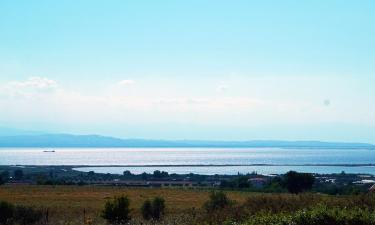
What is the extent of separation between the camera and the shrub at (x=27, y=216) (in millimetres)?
20578

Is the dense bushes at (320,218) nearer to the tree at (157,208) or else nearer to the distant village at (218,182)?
the tree at (157,208)

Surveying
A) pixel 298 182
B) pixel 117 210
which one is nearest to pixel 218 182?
pixel 298 182

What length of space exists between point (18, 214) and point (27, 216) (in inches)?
18.0

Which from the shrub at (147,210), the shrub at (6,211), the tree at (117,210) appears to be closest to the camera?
the tree at (117,210)

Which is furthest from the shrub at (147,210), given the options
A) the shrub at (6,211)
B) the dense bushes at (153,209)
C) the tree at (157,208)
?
the shrub at (6,211)

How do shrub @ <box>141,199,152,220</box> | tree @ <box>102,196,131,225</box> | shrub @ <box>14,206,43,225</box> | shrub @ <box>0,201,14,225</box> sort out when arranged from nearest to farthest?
shrub @ <box>14,206,43,225</box>
tree @ <box>102,196,131,225</box>
shrub @ <box>0,201,14,225</box>
shrub @ <box>141,199,152,220</box>

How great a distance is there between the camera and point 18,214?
70.9ft

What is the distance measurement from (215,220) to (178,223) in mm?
1916

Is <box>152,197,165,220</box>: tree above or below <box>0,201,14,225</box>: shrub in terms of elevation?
below

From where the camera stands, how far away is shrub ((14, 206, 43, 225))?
67.5ft

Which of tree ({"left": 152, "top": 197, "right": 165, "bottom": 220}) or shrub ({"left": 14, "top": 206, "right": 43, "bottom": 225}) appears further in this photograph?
tree ({"left": 152, "top": 197, "right": 165, "bottom": 220})

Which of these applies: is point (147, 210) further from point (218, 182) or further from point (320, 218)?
point (218, 182)

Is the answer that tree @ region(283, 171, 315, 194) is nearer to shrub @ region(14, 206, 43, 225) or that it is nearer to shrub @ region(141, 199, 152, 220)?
shrub @ region(141, 199, 152, 220)

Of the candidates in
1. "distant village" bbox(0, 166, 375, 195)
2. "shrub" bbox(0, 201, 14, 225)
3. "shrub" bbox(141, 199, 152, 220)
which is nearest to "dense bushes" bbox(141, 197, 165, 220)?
"shrub" bbox(141, 199, 152, 220)
